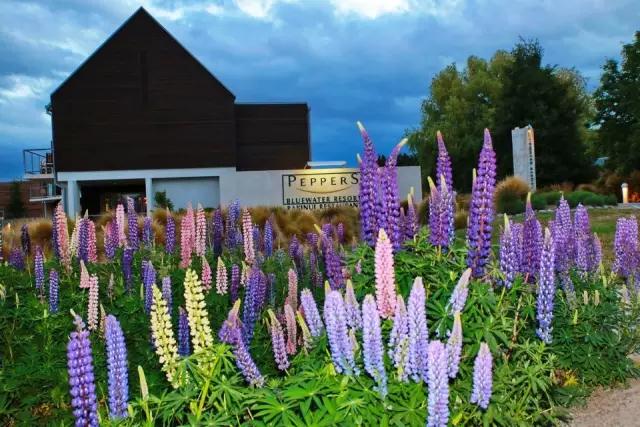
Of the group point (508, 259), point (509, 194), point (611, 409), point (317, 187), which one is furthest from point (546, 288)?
point (317, 187)

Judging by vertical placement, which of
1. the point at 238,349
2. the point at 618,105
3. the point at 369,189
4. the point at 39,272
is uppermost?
the point at 618,105

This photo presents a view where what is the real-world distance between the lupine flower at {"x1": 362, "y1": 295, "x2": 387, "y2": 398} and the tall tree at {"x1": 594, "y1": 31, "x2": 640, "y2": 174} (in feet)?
121

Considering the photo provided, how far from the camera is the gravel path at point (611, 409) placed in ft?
13.6

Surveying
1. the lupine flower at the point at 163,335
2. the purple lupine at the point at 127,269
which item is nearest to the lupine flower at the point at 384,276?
the lupine flower at the point at 163,335

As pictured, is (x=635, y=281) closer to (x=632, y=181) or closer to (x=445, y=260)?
(x=445, y=260)

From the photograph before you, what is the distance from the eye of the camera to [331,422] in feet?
7.55

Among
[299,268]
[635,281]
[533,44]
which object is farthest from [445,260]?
[533,44]

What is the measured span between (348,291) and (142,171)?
119 ft

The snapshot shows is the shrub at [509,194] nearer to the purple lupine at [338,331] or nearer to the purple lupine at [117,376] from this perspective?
the purple lupine at [338,331]

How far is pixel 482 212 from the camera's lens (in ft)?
→ 10.9

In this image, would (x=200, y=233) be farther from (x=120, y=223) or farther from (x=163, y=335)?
(x=163, y=335)

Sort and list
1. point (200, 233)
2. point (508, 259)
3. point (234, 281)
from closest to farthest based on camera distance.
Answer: point (508, 259) → point (234, 281) → point (200, 233)

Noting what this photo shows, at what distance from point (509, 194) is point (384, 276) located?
21200mm

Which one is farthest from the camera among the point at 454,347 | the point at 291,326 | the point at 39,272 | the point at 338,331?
the point at 39,272
